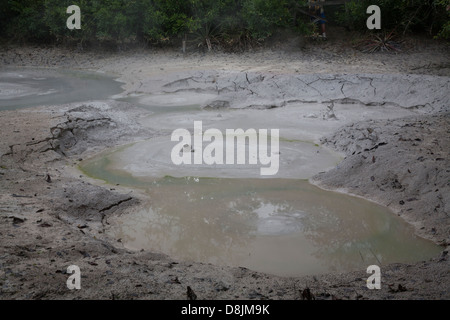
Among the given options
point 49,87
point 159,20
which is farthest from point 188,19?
point 49,87

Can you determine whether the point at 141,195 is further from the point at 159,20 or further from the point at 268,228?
the point at 159,20

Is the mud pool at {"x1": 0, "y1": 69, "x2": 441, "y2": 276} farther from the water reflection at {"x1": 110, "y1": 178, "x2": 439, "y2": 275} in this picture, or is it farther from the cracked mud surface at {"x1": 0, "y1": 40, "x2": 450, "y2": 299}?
the cracked mud surface at {"x1": 0, "y1": 40, "x2": 450, "y2": 299}

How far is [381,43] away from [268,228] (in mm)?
12337

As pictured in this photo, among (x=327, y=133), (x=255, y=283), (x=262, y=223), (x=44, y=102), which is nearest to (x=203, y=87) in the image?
(x=44, y=102)

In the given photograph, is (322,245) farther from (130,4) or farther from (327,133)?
(130,4)

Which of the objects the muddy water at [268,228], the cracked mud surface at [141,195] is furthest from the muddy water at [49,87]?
the muddy water at [268,228]

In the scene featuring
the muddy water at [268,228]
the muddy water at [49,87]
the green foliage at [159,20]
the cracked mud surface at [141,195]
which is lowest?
the muddy water at [268,228]

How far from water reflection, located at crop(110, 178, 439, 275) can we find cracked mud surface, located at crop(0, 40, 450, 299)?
11.4 inches

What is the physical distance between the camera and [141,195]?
647 cm

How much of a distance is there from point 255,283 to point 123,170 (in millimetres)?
4117

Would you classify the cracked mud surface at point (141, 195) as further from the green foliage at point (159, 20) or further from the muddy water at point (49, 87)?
the green foliage at point (159, 20)

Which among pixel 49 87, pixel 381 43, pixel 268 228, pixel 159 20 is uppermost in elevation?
pixel 159 20

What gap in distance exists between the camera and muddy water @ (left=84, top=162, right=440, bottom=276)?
4852 millimetres

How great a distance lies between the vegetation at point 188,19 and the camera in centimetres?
1672
